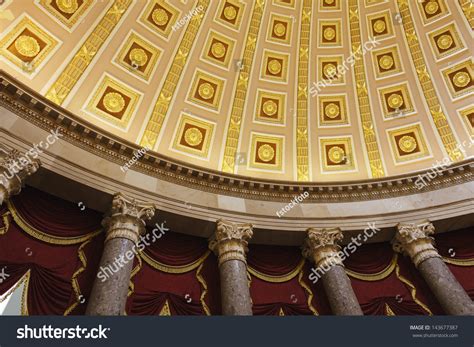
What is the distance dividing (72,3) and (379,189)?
1100 centimetres

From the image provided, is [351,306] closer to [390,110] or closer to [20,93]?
[390,110]

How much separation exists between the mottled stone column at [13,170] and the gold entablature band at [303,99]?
8371 millimetres

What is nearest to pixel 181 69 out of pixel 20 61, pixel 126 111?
pixel 126 111

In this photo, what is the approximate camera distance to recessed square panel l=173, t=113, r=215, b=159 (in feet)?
41.9

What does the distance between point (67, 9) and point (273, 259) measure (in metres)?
9.63

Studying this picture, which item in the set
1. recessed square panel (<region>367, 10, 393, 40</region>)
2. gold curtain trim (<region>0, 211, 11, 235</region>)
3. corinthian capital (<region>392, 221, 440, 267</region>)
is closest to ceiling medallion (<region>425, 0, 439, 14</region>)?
recessed square panel (<region>367, 10, 393, 40</region>)

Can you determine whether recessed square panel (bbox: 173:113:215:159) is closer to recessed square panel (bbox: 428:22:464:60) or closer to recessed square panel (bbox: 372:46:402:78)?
recessed square panel (bbox: 372:46:402:78)

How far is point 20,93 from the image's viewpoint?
9.16 m

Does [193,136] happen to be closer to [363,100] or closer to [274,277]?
[274,277]

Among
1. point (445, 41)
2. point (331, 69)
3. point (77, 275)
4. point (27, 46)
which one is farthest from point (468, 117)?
point (27, 46)

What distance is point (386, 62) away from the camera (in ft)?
48.2

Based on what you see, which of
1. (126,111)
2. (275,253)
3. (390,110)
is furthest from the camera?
(390,110)

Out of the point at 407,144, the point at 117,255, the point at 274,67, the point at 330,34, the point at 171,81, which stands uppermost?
the point at 330,34

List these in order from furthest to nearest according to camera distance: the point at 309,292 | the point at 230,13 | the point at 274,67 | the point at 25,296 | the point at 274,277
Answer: the point at 274,67 < the point at 230,13 < the point at 274,277 < the point at 309,292 < the point at 25,296
